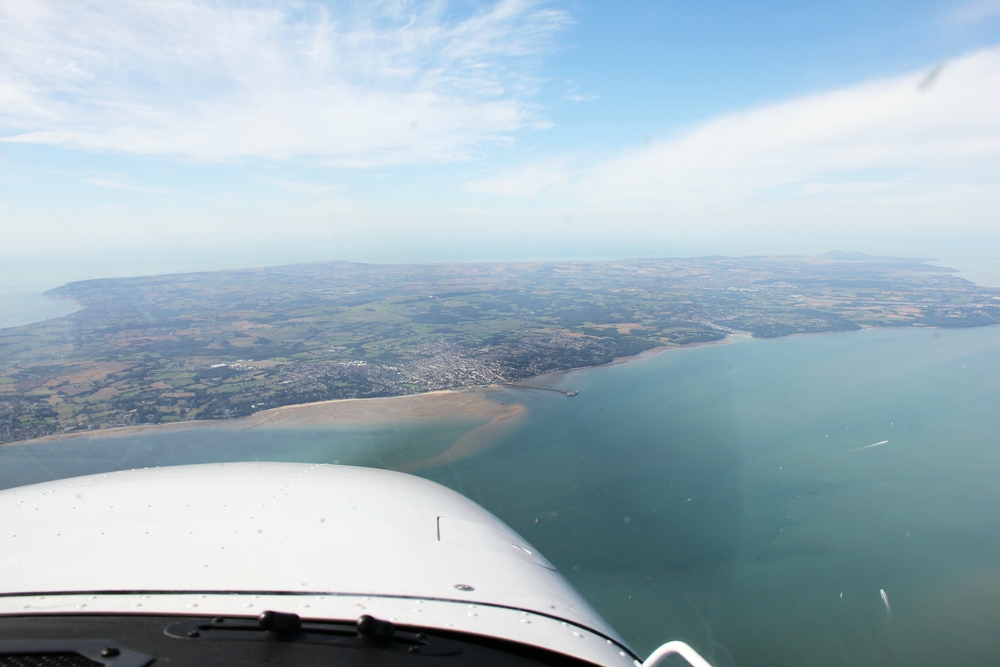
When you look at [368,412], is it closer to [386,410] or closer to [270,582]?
[386,410]

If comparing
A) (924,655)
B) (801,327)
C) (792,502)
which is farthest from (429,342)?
(801,327)

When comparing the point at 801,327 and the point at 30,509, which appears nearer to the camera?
the point at 30,509

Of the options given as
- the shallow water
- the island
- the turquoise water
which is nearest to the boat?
the turquoise water

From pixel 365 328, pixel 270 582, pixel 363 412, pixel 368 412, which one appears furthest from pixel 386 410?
pixel 270 582

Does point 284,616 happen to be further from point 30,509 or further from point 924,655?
point 924,655

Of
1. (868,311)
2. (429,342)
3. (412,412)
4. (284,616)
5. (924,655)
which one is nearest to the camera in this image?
(284,616)

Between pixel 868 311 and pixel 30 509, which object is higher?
pixel 30 509

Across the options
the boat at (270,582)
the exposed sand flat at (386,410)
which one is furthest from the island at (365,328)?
the boat at (270,582)
